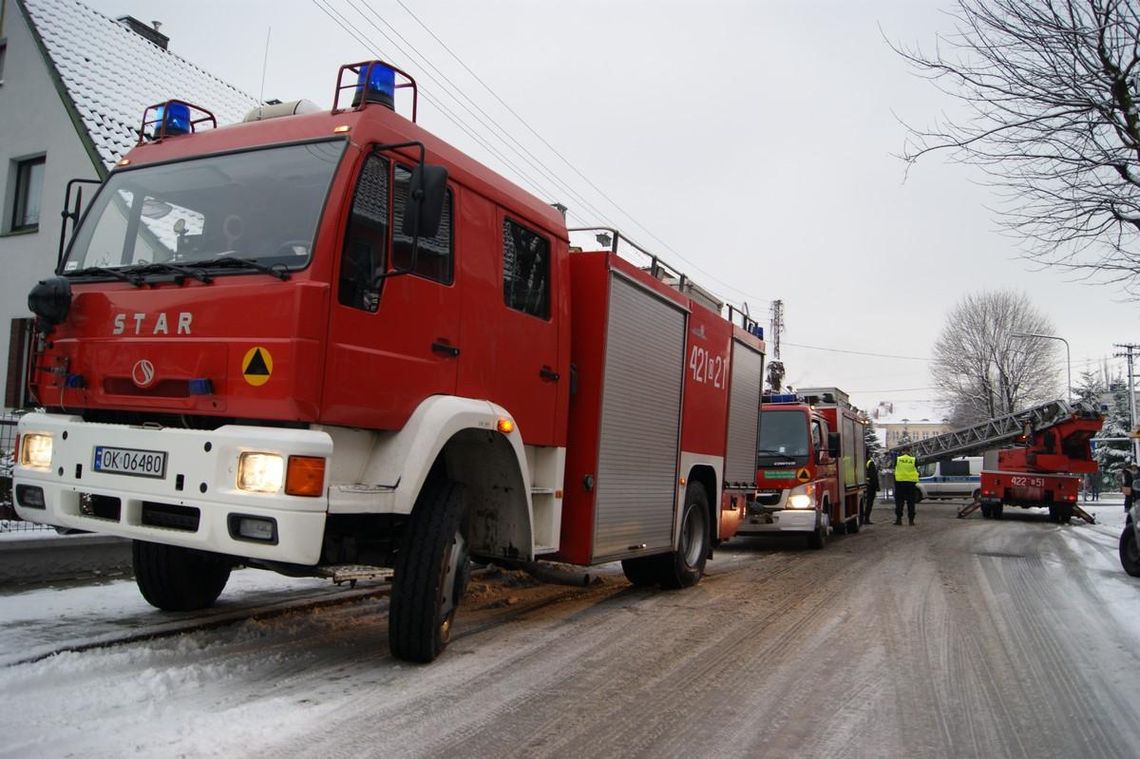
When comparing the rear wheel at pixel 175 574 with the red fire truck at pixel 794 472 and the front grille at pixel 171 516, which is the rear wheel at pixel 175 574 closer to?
the front grille at pixel 171 516

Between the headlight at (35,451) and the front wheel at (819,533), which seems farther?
the front wheel at (819,533)

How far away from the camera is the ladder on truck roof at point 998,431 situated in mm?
Answer: 22328

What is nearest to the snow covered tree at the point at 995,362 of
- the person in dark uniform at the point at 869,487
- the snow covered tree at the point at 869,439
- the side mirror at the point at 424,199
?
the snow covered tree at the point at 869,439

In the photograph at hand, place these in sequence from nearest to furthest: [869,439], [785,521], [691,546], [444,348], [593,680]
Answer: [593,680], [444,348], [691,546], [785,521], [869,439]

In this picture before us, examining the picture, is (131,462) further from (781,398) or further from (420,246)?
(781,398)

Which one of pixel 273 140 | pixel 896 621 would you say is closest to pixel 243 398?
pixel 273 140

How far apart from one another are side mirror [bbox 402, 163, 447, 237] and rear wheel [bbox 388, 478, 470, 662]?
4.91 ft

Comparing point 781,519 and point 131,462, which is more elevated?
point 131,462

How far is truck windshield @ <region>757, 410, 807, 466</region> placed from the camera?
42.1 feet

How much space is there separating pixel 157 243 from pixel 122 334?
24.7 inches

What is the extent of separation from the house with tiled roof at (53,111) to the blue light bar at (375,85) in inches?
415

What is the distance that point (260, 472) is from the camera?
3.73m

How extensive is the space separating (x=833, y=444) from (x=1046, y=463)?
11.9 metres

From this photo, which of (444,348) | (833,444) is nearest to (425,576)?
(444,348)
